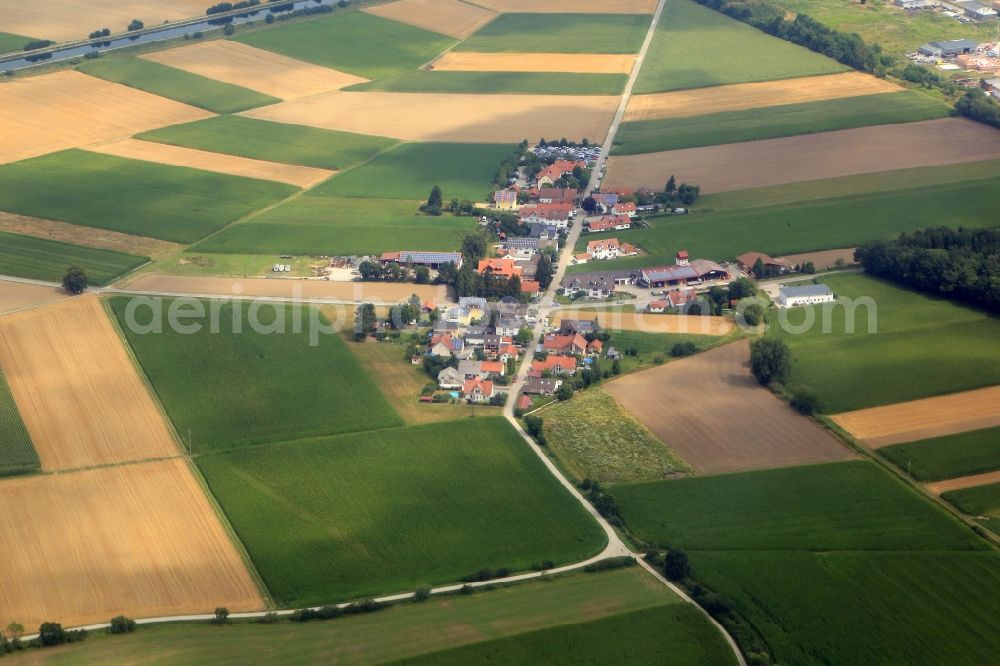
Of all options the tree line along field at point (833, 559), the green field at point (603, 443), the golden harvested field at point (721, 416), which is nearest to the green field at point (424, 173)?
the golden harvested field at point (721, 416)

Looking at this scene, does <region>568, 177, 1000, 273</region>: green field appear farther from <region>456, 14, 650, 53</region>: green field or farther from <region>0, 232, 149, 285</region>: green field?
<region>456, 14, 650, 53</region>: green field

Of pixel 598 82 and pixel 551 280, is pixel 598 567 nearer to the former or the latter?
pixel 551 280

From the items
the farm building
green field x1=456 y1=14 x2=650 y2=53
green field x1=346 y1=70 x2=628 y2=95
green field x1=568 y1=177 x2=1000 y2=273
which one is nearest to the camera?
the farm building

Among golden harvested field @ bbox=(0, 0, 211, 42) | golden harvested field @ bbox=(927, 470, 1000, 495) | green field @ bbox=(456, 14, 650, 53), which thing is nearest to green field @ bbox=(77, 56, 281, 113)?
golden harvested field @ bbox=(0, 0, 211, 42)

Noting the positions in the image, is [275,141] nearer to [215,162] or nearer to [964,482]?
[215,162]

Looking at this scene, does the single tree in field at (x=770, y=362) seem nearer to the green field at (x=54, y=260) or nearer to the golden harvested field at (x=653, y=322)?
the golden harvested field at (x=653, y=322)

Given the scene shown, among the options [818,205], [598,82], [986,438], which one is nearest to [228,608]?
[986,438]

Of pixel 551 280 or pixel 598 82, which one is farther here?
pixel 598 82
